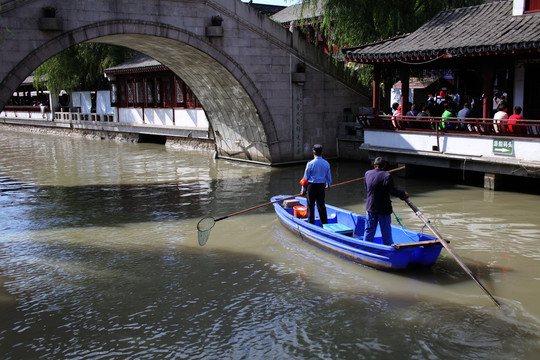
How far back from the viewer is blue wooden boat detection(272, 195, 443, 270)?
27.1ft

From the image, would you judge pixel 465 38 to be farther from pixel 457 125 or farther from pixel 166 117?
pixel 166 117

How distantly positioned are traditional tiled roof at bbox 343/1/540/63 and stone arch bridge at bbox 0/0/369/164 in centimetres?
303

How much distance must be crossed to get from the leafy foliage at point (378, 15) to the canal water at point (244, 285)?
278 inches

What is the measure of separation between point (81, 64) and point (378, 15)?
2105 centimetres

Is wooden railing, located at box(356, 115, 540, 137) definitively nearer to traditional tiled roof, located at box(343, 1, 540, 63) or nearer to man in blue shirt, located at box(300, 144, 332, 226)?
traditional tiled roof, located at box(343, 1, 540, 63)

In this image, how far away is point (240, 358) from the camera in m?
6.24

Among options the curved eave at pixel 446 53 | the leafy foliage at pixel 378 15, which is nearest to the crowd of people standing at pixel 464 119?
the curved eave at pixel 446 53

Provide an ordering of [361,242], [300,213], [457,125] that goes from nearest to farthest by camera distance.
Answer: [361,242]
[300,213]
[457,125]

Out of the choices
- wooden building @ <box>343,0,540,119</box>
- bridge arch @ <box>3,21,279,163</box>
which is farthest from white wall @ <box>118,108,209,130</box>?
wooden building @ <box>343,0,540,119</box>

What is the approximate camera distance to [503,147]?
540 inches

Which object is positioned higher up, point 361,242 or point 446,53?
point 446,53

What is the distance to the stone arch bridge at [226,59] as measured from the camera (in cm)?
1440

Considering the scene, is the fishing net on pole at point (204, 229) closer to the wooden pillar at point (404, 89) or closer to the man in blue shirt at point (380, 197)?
the man in blue shirt at point (380, 197)

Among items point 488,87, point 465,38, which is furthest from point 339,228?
point 465,38
